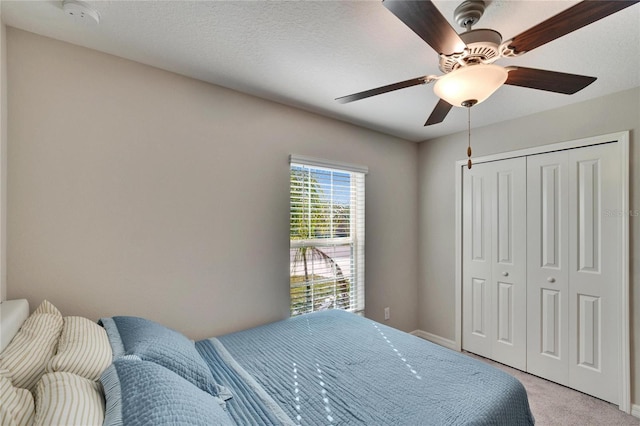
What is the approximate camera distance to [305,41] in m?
1.64

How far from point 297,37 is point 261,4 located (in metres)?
0.28

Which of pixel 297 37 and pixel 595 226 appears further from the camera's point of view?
pixel 595 226

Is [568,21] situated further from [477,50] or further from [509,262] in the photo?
[509,262]

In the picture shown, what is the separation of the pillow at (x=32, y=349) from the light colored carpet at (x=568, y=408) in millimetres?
2971

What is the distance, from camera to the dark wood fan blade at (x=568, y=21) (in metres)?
0.92

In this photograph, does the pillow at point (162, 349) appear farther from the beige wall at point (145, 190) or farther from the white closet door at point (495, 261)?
the white closet door at point (495, 261)

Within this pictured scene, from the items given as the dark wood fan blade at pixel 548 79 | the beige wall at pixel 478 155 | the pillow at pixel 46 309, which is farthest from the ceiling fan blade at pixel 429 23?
the pillow at pixel 46 309

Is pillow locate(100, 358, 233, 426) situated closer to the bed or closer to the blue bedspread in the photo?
the bed

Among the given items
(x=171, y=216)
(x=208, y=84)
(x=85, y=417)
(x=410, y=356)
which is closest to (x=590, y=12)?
(x=410, y=356)

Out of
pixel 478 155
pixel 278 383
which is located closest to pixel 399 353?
pixel 278 383

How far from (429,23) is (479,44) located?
0.98 ft

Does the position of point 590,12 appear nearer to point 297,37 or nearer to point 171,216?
point 297,37

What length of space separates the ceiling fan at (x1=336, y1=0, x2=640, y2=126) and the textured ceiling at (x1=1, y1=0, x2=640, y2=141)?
0.90ft

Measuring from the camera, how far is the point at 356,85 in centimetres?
215
